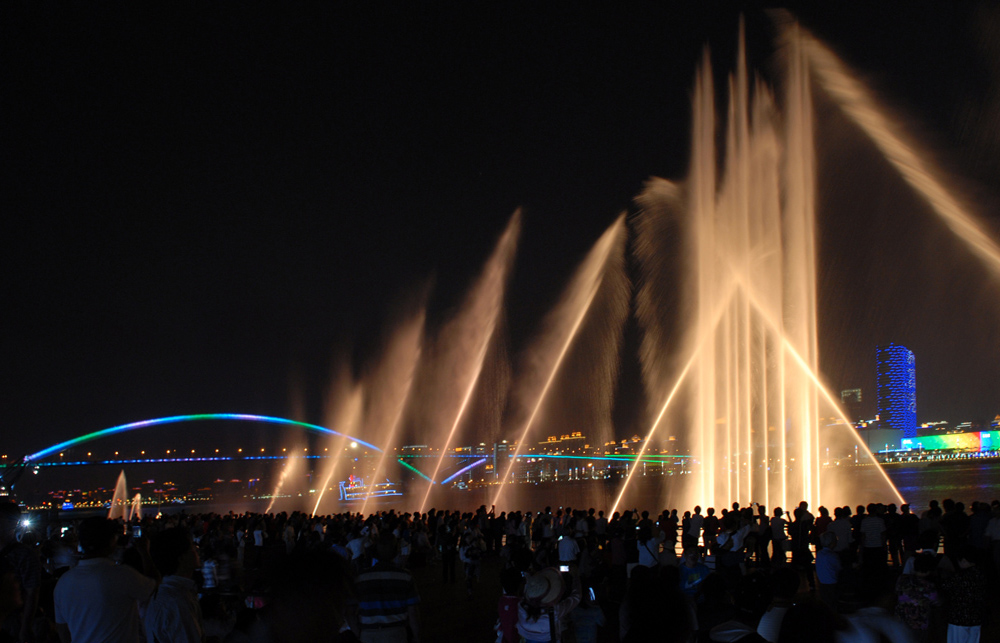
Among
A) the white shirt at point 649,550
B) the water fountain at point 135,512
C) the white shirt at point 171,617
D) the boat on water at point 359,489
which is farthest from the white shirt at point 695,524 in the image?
the boat on water at point 359,489

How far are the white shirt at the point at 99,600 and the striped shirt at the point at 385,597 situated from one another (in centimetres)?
141

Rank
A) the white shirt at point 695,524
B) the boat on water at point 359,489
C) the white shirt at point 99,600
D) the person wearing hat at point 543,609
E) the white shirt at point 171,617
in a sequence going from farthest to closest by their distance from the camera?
the boat on water at point 359,489
the white shirt at point 695,524
the person wearing hat at point 543,609
the white shirt at point 171,617
the white shirt at point 99,600

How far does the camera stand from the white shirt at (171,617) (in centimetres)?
478

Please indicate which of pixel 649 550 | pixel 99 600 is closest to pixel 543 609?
pixel 99 600

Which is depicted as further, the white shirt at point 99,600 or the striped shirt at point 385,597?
the striped shirt at point 385,597

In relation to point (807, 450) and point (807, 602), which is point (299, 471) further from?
point (807, 602)

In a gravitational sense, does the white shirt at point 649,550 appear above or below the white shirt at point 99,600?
below

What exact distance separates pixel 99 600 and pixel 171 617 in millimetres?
436

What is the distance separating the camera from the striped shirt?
5.32m

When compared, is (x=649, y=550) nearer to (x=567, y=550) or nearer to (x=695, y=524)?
(x=567, y=550)

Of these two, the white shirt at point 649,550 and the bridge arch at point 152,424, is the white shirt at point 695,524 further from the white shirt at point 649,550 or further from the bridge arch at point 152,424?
the bridge arch at point 152,424

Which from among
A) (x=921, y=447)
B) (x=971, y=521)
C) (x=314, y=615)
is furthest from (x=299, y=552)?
(x=921, y=447)

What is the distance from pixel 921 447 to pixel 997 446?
15.1 metres

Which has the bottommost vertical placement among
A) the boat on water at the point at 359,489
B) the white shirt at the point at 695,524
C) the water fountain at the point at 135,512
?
the boat on water at the point at 359,489
